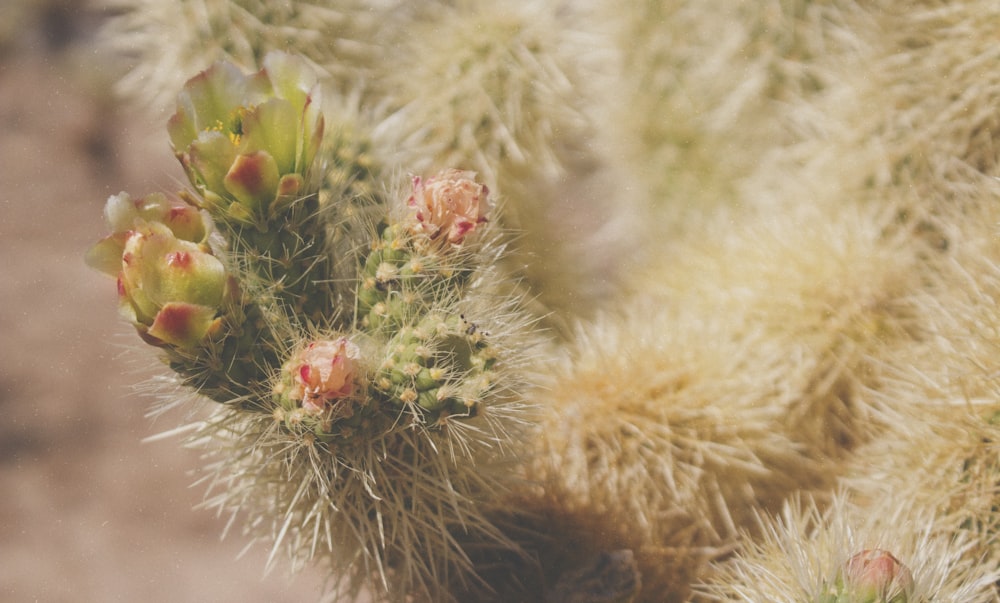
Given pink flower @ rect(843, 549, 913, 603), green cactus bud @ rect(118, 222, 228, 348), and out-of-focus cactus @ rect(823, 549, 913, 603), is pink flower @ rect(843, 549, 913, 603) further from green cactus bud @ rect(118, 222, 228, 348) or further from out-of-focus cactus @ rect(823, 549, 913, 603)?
green cactus bud @ rect(118, 222, 228, 348)

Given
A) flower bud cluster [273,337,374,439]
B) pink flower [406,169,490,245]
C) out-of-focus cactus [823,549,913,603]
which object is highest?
pink flower [406,169,490,245]

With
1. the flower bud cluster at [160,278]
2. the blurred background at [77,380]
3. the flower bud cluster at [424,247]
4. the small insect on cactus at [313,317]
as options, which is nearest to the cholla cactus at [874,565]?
the small insect on cactus at [313,317]

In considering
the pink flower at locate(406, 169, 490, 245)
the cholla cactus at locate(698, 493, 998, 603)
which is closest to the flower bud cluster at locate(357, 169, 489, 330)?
the pink flower at locate(406, 169, 490, 245)

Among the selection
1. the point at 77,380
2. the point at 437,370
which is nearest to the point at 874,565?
the point at 437,370

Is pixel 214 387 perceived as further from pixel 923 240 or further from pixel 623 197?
pixel 923 240

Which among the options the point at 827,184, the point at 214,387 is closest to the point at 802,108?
the point at 827,184

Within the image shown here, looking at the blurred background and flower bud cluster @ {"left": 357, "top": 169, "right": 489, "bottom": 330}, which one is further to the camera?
the blurred background
